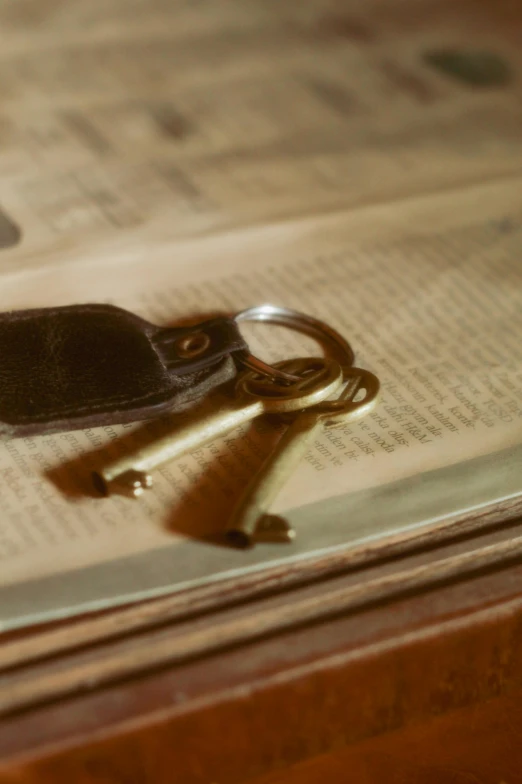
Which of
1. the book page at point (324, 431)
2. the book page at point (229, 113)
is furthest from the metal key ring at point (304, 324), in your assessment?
the book page at point (229, 113)

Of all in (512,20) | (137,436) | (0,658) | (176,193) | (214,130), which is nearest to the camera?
(0,658)

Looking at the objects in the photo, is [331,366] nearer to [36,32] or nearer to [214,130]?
[214,130]

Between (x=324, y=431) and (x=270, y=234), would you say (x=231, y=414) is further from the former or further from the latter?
(x=270, y=234)

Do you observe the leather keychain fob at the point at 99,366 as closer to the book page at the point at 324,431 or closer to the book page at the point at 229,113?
the book page at the point at 324,431

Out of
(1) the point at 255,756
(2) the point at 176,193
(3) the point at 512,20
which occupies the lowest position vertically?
(1) the point at 255,756

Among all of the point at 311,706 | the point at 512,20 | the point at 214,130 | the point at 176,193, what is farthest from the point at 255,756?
the point at 512,20

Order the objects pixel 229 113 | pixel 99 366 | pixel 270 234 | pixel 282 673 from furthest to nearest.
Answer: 1. pixel 229 113
2. pixel 270 234
3. pixel 99 366
4. pixel 282 673

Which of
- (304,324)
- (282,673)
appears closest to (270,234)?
(304,324)
